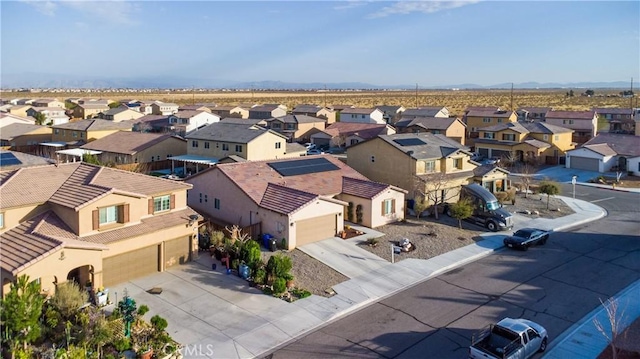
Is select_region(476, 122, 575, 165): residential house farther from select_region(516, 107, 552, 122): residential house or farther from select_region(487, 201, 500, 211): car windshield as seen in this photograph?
select_region(487, 201, 500, 211): car windshield

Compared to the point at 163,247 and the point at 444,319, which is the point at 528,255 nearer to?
the point at 444,319

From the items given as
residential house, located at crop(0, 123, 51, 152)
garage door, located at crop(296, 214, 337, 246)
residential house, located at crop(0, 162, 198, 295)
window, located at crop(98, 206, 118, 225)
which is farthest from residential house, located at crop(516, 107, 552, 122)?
window, located at crop(98, 206, 118, 225)

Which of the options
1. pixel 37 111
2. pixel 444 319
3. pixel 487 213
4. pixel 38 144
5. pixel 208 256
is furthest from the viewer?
pixel 37 111

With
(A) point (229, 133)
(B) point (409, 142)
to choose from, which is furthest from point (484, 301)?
(A) point (229, 133)

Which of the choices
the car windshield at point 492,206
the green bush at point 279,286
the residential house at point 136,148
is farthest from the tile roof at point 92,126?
the green bush at point 279,286

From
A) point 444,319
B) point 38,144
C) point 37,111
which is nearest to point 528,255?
point 444,319

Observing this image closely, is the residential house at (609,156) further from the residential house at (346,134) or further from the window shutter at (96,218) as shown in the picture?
the window shutter at (96,218)
